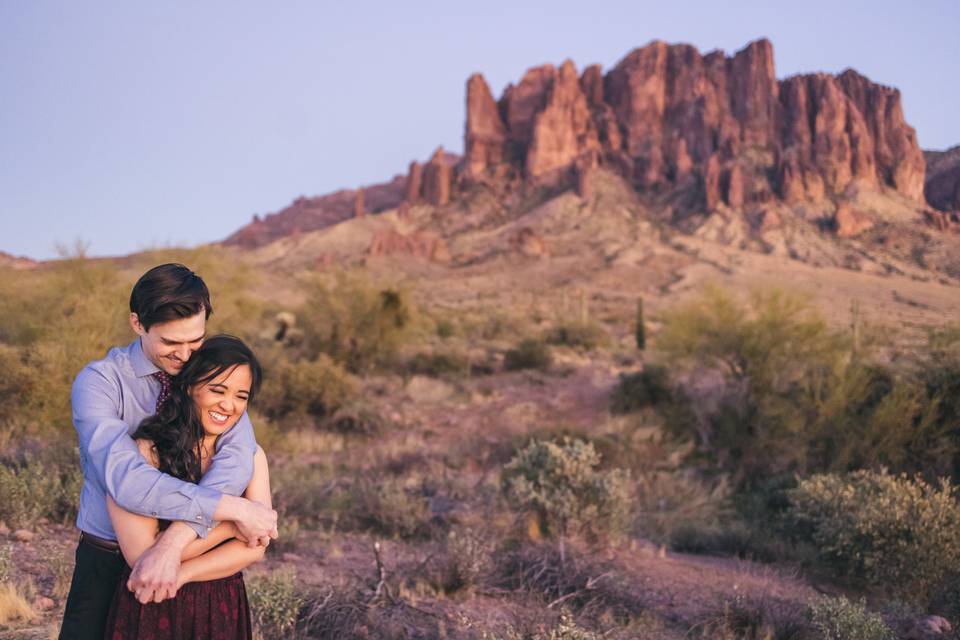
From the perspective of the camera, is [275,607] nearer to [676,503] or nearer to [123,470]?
[123,470]

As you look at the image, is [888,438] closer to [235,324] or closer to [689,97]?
[235,324]

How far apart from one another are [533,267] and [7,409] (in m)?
62.1

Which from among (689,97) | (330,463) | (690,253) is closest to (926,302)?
(690,253)

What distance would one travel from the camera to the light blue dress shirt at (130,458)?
214cm

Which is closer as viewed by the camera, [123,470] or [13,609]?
[123,470]

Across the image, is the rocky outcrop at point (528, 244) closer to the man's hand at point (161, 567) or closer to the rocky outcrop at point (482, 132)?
the rocky outcrop at point (482, 132)

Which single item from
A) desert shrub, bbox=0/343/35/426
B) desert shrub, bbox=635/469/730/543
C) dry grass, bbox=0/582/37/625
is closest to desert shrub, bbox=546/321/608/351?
desert shrub, bbox=635/469/730/543

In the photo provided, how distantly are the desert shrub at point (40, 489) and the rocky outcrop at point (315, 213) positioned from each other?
124m

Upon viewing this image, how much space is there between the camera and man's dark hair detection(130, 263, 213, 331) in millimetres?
2357

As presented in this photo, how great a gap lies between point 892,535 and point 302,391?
9531 millimetres

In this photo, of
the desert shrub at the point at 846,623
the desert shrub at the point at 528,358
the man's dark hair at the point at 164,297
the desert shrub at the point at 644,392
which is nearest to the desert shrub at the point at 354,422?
the desert shrub at the point at 644,392

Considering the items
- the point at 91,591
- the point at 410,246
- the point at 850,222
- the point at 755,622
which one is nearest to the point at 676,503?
the point at 755,622

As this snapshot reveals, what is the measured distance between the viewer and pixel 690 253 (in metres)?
70.8

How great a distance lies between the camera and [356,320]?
1827 cm
